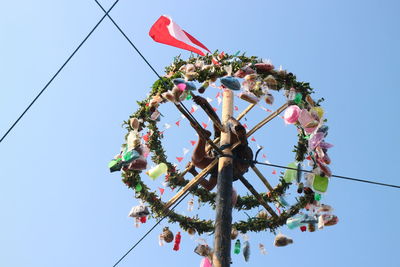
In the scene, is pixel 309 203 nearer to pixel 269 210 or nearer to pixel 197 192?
pixel 269 210

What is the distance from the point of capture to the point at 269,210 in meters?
8.20

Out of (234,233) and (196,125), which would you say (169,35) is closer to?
(196,125)

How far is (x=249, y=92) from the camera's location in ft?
25.5

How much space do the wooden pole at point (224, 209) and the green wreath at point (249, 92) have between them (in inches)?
31.3

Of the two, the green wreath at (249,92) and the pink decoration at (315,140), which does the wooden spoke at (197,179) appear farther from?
the pink decoration at (315,140)

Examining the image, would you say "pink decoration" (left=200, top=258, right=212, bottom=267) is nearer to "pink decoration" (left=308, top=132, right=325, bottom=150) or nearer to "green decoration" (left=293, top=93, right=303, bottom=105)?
"pink decoration" (left=308, top=132, right=325, bottom=150)

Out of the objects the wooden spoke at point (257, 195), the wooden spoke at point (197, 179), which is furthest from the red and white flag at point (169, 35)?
the wooden spoke at point (257, 195)

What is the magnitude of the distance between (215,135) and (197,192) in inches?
44.9

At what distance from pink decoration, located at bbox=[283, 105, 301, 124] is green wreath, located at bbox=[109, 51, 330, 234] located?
9 cm

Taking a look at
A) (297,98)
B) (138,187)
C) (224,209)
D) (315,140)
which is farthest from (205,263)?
(297,98)

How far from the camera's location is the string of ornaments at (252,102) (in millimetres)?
7707

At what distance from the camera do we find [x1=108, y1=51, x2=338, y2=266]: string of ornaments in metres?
7.71

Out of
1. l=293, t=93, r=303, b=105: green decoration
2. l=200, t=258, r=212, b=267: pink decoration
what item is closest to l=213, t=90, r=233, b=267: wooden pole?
l=200, t=258, r=212, b=267: pink decoration

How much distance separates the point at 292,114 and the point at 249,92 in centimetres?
62
